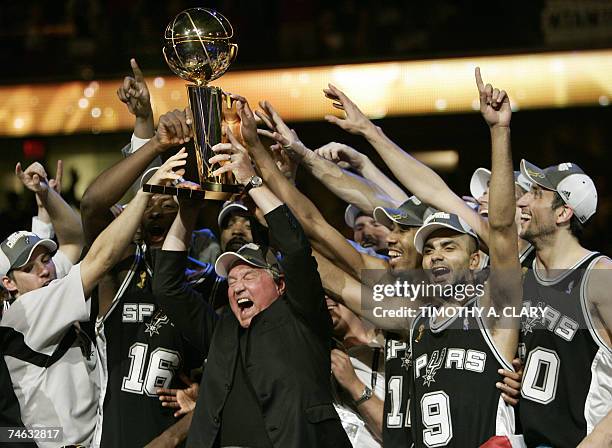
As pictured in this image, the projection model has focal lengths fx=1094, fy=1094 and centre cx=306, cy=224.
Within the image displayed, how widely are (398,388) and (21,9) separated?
248 inches

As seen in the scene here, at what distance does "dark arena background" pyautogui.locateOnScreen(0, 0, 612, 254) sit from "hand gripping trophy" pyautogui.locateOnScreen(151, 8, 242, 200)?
3769 millimetres

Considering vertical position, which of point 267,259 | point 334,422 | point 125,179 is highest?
point 125,179

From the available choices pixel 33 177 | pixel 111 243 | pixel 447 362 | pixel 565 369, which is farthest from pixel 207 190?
pixel 565 369

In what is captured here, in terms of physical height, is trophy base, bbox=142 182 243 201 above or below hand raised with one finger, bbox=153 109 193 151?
below

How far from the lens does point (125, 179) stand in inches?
161

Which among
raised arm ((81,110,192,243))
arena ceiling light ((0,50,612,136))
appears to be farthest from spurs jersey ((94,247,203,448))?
arena ceiling light ((0,50,612,136))

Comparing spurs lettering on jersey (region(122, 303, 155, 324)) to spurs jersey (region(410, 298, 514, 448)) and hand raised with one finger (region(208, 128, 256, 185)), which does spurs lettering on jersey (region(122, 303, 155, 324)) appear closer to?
hand raised with one finger (region(208, 128, 256, 185))

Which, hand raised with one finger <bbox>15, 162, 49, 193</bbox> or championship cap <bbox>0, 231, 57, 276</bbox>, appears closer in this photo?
championship cap <bbox>0, 231, 57, 276</bbox>

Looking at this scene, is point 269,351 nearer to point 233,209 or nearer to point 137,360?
point 137,360

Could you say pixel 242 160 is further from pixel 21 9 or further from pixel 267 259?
pixel 21 9

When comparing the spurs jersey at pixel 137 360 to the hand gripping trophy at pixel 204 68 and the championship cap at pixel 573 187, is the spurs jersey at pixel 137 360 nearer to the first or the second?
the hand gripping trophy at pixel 204 68

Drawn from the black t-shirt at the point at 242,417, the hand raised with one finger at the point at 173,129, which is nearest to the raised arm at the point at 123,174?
the hand raised with one finger at the point at 173,129

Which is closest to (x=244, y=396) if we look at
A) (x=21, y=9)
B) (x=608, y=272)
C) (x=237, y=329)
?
(x=237, y=329)

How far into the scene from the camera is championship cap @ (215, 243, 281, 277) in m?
Result: 3.73
